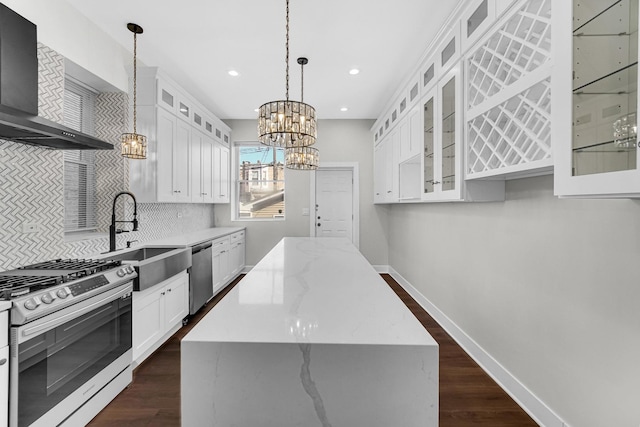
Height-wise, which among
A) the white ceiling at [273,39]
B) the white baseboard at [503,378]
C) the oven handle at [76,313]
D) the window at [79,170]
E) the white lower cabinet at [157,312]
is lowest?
the white baseboard at [503,378]

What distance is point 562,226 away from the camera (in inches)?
66.0

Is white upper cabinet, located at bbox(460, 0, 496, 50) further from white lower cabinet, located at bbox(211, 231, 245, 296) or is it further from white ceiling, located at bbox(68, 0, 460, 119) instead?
white lower cabinet, located at bbox(211, 231, 245, 296)

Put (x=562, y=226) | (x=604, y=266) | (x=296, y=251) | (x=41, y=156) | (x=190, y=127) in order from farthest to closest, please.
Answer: (x=190, y=127) → (x=296, y=251) → (x=41, y=156) → (x=562, y=226) → (x=604, y=266)

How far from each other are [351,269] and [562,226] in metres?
1.22

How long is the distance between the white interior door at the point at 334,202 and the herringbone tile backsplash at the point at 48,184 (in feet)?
11.1

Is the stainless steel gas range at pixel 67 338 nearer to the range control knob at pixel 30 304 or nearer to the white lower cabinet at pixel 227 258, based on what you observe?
the range control knob at pixel 30 304

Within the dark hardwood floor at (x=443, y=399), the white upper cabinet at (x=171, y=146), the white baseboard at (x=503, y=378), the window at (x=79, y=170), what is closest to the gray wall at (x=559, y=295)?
the white baseboard at (x=503, y=378)

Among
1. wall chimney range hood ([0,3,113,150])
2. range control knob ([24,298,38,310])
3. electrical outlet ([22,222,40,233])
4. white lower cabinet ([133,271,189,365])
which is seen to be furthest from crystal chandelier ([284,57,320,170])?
range control knob ([24,298,38,310])

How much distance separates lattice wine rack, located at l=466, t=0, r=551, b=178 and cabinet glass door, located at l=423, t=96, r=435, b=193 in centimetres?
68

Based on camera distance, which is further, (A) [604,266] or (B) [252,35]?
(B) [252,35]

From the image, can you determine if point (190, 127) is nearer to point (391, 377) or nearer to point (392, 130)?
point (392, 130)

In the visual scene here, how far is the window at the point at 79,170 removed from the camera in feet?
9.06

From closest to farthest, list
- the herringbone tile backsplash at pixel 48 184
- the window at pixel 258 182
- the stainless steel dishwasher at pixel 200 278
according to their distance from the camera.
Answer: the herringbone tile backsplash at pixel 48 184 < the stainless steel dishwasher at pixel 200 278 < the window at pixel 258 182

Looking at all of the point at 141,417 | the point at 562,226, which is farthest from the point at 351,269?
the point at 141,417
